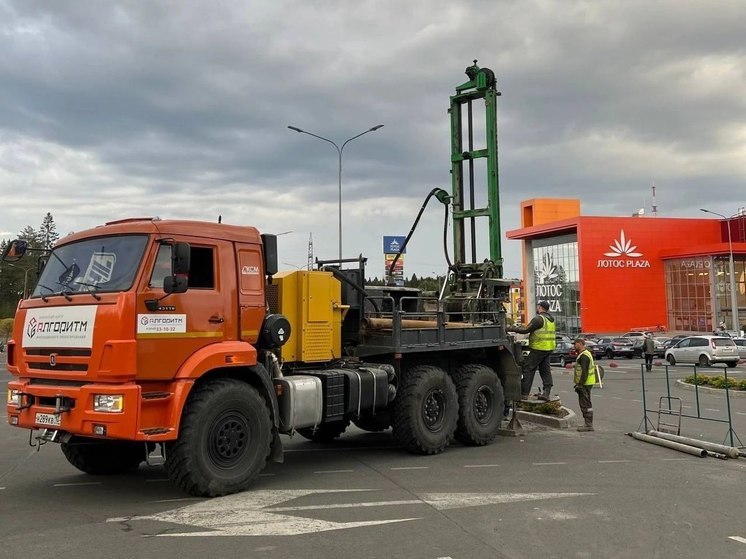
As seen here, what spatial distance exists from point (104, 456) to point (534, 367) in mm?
7741

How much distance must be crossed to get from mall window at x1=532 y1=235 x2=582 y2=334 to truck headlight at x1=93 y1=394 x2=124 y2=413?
60733 millimetres

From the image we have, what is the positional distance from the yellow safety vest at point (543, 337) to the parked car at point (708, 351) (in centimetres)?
1920

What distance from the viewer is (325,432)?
10172 mm

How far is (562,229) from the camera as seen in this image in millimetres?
64312

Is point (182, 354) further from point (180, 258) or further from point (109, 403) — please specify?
point (180, 258)

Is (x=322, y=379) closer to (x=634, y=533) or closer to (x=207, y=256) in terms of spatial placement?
(x=207, y=256)

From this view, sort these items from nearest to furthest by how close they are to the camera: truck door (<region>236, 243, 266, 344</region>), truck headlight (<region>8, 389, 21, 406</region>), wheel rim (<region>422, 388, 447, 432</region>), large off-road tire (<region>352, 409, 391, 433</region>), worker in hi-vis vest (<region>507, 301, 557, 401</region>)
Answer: truck headlight (<region>8, 389, 21, 406</region>) → truck door (<region>236, 243, 266, 344</region>) → wheel rim (<region>422, 388, 447, 432</region>) → large off-road tire (<region>352, 409, 391, 433</region>) → worker in hi-vis vest (<region>507, 301, 557, 401</region>)

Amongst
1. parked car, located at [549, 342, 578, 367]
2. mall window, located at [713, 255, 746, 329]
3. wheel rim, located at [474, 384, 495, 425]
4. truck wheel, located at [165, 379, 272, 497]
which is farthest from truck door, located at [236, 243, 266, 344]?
mall window, located at [713, 255, 746, 329]

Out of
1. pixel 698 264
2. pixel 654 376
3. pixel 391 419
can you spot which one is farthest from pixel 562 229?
pixel 391 419

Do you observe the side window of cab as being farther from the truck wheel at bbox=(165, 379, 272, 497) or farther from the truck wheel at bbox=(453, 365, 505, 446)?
the truck wheel at bbox=(453, 365, 505, 446)

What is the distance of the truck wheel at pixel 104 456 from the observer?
7.65m

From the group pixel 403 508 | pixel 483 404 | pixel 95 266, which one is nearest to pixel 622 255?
pixel 483 404

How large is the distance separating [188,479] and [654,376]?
21849 millimetres

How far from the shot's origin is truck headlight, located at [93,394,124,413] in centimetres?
598
